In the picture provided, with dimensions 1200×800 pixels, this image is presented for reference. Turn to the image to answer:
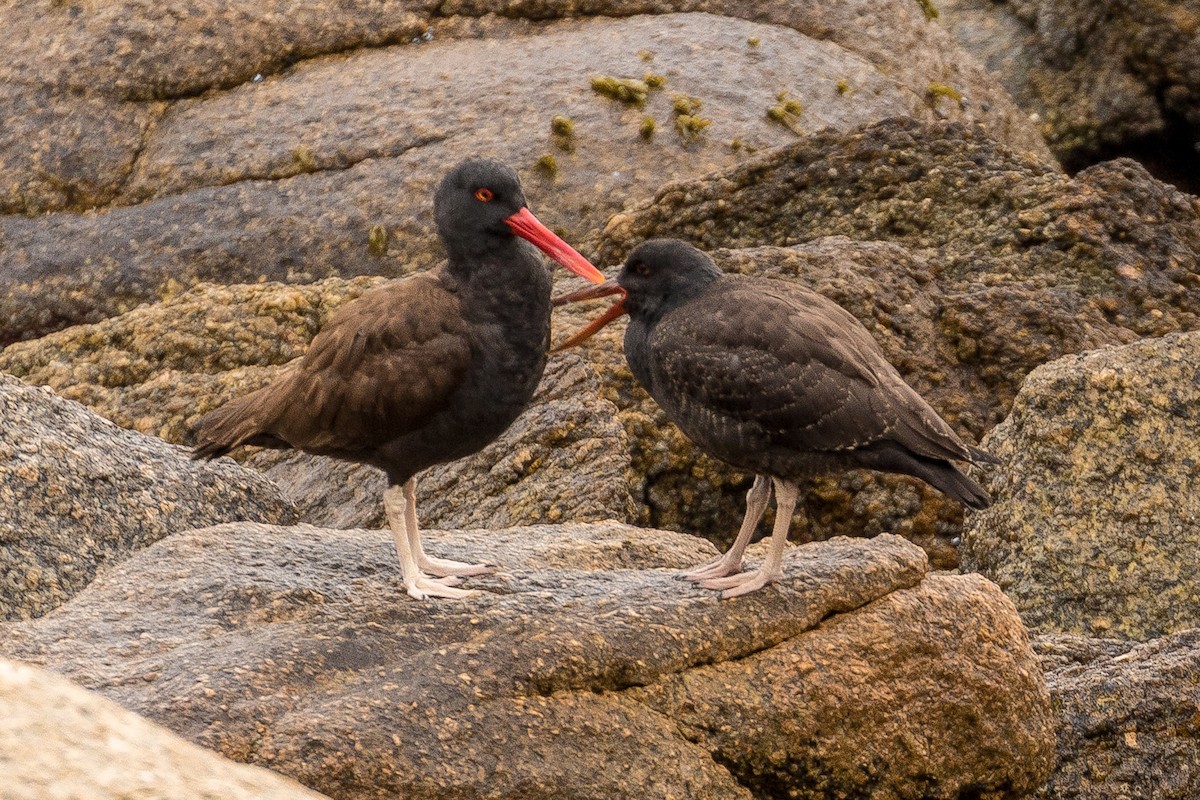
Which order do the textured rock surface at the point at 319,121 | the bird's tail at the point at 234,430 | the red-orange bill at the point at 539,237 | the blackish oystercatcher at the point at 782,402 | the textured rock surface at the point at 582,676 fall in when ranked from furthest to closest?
1. the textured rock surface at the point at 319,121
2. the bird's tail at the point at 234,430
3. the red-orange bill at the point at 539,237
4. the blackish oystercatcher at the point at 782,402
5. the textured rock surface at the point at 582,676

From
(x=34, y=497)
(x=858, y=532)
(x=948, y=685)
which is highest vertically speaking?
(x=948, y=685)

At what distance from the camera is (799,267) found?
9.40 metres

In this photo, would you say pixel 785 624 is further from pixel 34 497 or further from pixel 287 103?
pixel 287 103

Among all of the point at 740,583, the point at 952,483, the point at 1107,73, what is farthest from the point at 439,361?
the point at 1107,73

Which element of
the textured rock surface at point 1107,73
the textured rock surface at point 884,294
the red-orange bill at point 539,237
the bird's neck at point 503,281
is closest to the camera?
the bird's neck at point 503,281

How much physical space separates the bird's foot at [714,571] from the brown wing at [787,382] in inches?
22.6

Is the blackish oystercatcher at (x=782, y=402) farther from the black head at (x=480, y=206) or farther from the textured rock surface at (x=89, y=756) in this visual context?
the textured rock surface at (x=89, y=756)

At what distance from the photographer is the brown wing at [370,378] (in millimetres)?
6629

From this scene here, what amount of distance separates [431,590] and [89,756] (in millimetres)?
3414

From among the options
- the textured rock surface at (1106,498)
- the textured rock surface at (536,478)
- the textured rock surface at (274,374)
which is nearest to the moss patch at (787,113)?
the textured rock surface at (274,374)

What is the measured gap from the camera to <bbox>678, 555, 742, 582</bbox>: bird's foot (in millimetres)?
6617

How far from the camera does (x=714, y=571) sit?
6668 mm

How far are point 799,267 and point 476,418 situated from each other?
11.0 feet

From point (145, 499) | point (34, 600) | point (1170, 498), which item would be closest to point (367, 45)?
point (145, 499)
